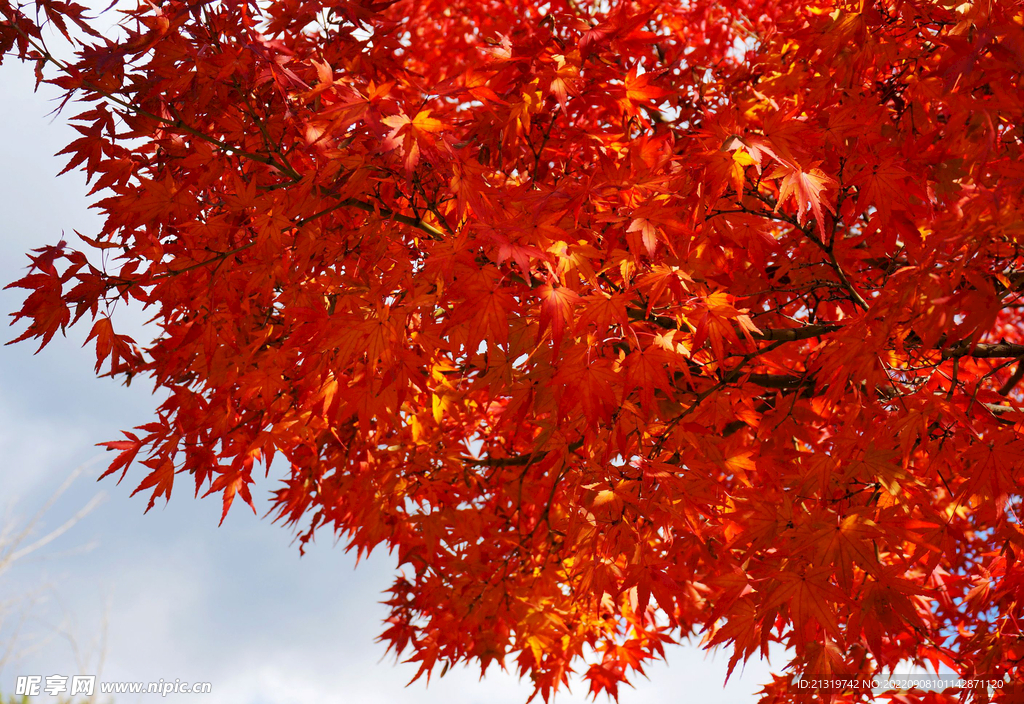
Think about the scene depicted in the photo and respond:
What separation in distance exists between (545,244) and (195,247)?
1.64 meters

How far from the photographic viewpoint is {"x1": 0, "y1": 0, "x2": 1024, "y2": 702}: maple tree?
205 cm

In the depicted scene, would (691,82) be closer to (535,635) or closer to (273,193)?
(273,193)

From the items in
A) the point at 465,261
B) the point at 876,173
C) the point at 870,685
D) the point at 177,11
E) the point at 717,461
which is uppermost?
the point at 177,11

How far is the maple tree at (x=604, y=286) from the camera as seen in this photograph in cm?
205

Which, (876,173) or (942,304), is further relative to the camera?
(876,173)

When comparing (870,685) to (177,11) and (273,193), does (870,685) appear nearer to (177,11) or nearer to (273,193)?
(273,193)

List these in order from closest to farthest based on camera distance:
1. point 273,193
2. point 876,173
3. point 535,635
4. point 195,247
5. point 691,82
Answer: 1. point 876,173
2. point 273,193
3. point 195,247
4. point 535,635
5. point 691,82

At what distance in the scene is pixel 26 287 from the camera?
2422 millimetres

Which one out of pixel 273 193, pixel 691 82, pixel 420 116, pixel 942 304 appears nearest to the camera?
pixel 942 304

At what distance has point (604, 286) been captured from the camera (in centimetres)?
260

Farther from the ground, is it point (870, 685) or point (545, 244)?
point (545, 244)

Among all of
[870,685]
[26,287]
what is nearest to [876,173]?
[870,685]

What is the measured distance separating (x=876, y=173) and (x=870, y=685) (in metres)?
2.25

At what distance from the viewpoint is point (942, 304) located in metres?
1.61
